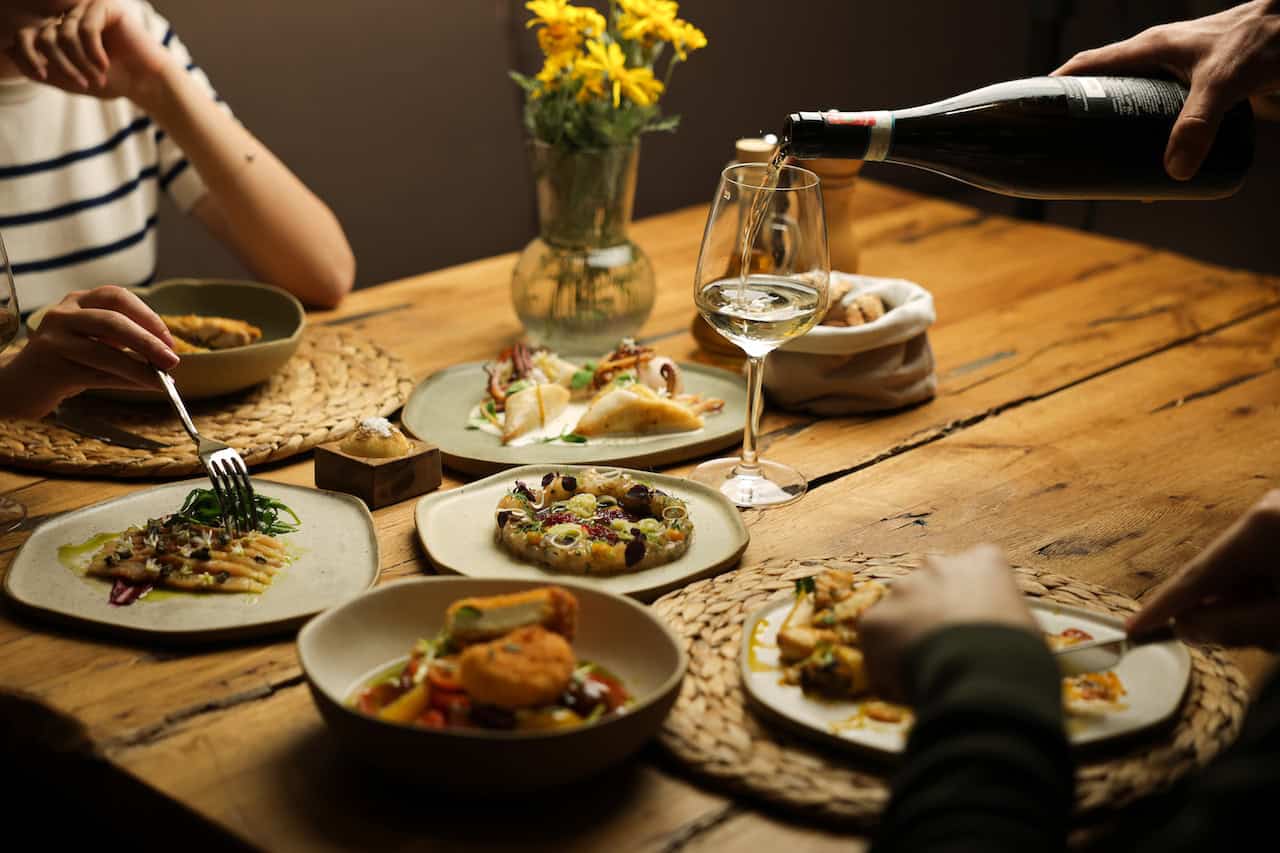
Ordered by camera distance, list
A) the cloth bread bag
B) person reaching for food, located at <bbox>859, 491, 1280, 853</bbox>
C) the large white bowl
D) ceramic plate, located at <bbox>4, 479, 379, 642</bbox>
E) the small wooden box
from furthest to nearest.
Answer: the cloth bread bag, the small wooden box, ceramic plate, located at <bbox>4, 479, 379, 642</bbox>, the large white bowl, person reaching for food, located at <bbox>859, 491, 1280, 853</bbox>

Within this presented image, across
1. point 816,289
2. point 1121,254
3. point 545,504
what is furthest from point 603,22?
point 1121,254

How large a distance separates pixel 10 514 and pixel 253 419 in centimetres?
30

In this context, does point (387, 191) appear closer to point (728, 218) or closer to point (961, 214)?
point (961, 214)

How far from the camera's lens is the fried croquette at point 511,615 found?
91cm

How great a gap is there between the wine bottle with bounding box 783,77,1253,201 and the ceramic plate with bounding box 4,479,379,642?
2.19ft

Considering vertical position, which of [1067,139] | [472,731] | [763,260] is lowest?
[472,731]

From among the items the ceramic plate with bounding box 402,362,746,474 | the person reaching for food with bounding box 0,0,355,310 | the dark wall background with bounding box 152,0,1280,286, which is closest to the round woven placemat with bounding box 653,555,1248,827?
the ceramic plate with bounding box 402,362,746,474

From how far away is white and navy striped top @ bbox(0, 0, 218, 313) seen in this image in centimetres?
196

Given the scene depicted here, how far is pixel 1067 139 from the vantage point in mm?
1349

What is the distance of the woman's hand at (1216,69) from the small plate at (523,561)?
61cm

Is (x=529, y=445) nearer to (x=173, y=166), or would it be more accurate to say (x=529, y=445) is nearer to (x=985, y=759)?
(x=985, y=759)

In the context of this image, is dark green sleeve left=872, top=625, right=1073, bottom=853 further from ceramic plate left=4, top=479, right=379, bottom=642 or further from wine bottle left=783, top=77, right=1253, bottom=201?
wine bottle left=783, top=77, right=1253, bottom=201

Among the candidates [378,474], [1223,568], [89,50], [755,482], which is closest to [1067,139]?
[755,482]

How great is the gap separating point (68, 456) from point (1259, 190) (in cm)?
363
